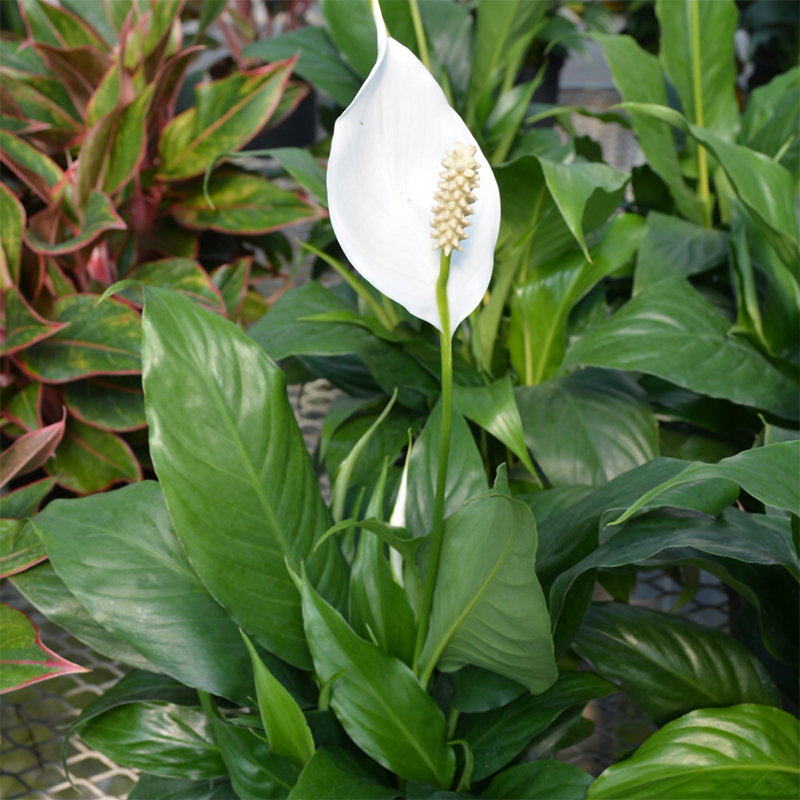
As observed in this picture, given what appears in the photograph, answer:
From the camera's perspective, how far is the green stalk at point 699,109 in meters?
0.87

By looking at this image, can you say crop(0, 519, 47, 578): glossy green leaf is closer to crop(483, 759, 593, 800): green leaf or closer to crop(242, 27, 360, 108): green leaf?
crop(483, 759, 593, 800): green leaf

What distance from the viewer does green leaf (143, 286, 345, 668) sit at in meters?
0.47

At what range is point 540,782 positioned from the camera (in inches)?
18.4

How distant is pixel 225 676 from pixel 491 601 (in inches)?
7.2

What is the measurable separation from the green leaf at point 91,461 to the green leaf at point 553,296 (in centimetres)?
36

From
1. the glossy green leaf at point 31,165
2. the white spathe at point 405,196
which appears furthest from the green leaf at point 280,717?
the glossy green leaf at point 31,165

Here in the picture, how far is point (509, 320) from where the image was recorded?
0.84 meters

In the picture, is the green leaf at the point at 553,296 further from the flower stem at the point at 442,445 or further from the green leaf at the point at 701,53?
the flower stem at the point at 442,445

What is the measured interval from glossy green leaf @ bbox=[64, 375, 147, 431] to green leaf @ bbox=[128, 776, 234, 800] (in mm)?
309

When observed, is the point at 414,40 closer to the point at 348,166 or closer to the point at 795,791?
the point at 348,166

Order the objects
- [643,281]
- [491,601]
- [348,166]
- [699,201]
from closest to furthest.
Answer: [348,166] → [491,601] → [643,281] → [699,201]

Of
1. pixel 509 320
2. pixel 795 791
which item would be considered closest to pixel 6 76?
pixel 509 320

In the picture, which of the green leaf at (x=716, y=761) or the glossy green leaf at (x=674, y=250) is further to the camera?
the glossy green leaf at (x=674, y=250)

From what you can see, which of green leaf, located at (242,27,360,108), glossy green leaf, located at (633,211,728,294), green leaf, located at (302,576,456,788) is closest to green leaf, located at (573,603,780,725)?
green leaf, located at (302,576,456,788)
